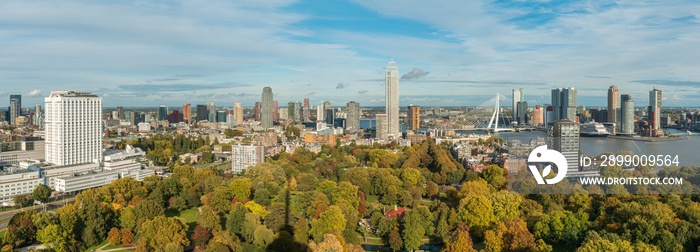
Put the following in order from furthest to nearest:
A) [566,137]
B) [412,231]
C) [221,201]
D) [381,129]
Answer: [381,129] → [566,137] → [221,201] → [412,231]

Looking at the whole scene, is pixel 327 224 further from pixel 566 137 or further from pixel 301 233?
pixel 566 137

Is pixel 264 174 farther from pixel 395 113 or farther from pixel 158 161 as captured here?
pixel 395 113

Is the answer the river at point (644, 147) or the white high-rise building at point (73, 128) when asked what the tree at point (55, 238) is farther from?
the river at point (644, 147)

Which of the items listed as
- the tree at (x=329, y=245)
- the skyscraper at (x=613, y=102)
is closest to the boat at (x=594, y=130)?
the skyscraper at (x=613, y=102)

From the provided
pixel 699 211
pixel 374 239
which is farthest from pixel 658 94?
pixel 374 239

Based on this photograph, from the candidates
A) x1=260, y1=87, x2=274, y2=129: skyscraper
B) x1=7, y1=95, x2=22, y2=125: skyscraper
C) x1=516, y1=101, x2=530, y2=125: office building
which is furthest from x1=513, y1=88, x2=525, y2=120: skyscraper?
x1=7, y1=95, x2=22, y2=125: skyscraper

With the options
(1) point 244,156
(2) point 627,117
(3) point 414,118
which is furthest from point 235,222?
(3) point 414,118
